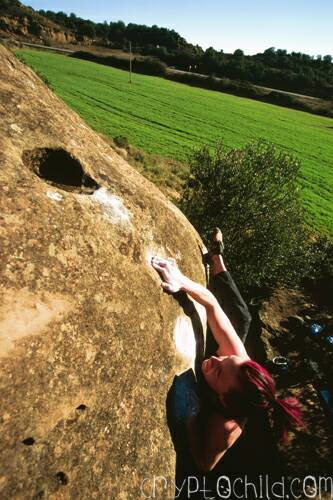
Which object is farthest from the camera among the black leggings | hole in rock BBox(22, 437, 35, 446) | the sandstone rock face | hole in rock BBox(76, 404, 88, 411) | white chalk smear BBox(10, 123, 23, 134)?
the black leggings

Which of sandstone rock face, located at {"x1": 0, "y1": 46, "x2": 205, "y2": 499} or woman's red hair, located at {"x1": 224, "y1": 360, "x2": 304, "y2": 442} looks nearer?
sandstone rock face, located at {"x1": 0, "y1": 46, "x2": 205, "y2": 499}

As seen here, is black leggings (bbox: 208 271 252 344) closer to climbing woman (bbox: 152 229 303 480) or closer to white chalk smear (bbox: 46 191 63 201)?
climbing woman (bbox: 152 229 303 480)

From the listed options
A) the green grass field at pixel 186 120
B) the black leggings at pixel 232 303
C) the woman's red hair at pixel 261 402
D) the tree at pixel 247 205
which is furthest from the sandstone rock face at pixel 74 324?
the green grass field at pixel 186 120

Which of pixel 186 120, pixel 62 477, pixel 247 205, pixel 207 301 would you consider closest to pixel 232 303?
pixel 207 301

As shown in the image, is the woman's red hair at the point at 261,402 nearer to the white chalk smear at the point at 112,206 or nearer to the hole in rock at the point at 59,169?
the white chalk smear at the point at 112,206

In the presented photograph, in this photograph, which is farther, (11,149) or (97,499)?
(11,149)

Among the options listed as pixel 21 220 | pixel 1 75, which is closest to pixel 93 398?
pixel 21 220

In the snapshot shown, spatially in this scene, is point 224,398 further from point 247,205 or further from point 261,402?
point 247,205

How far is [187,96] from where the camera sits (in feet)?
248

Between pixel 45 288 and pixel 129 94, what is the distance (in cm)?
7002

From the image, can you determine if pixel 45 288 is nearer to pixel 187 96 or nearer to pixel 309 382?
pixel 309 382

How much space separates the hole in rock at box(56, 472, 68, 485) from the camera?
3.23 metres

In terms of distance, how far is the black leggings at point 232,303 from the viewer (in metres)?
6.54

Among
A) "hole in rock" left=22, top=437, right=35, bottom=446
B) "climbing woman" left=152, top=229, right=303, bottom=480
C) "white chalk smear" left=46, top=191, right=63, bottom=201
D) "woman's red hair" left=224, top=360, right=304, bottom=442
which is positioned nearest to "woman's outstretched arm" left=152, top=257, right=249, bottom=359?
"climbing woman" left=152, top=229, right=303, bottom=480
